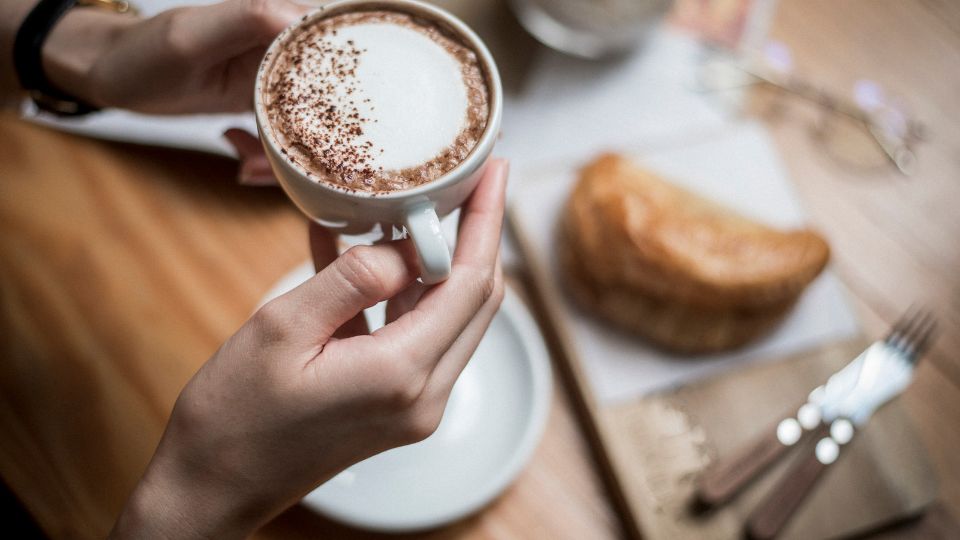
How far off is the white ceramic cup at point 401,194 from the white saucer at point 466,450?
11.5 inches

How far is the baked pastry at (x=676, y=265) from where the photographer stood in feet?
2.85

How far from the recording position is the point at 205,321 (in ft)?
2.81

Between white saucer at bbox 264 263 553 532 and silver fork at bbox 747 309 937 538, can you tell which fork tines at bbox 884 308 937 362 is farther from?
white saucer at bbox 264 263 553 532

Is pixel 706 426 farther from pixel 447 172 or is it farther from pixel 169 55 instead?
pixel 169 55

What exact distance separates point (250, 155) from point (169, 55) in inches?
5.6

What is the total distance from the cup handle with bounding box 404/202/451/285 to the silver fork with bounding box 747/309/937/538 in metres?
0.52

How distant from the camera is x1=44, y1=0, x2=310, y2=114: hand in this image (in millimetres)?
654

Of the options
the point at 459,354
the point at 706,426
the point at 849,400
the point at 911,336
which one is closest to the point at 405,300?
the point at 459,354

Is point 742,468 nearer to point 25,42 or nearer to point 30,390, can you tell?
point 30,390

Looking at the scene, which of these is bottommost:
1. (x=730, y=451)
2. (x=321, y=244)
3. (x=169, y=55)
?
(x=730, y=451)

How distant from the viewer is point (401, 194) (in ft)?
1.67

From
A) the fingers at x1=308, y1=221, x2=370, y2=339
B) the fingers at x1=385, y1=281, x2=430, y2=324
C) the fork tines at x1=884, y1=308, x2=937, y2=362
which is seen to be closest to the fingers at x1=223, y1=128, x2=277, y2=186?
the fingers at x1=308, y1=221, x2=370, y2=339

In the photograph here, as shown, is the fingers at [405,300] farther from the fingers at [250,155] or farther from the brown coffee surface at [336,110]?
the fingers at [250,155]

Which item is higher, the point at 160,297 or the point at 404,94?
the point at 404,94
